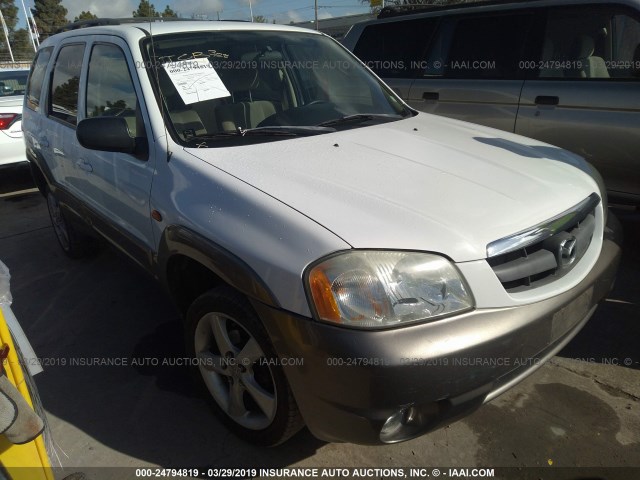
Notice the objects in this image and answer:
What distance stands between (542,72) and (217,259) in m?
3.48

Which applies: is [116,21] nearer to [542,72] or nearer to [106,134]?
[106,134]

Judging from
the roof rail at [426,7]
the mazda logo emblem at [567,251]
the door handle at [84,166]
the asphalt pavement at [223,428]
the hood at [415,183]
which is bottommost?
the asphalt pavement at [223,428]

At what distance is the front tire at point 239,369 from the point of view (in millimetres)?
1882

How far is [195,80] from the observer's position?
2.54 meters

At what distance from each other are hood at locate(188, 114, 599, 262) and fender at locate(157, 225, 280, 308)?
28cm

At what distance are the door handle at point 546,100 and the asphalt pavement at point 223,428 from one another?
57.6 inches

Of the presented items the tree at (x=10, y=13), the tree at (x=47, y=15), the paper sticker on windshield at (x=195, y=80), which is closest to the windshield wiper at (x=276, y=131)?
the paper sticker on windshield at (x=195, y=80)

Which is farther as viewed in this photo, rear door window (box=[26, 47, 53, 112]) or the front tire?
rear door window (box=[26, 47, 53, 112])

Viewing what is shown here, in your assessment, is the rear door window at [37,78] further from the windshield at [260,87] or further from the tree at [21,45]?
the tree at [21,45]

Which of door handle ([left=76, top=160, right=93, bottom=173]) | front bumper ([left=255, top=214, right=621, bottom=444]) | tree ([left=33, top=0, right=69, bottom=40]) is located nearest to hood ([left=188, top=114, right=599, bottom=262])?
front bumper ([left=255, top=214, right=621, bottom=444])

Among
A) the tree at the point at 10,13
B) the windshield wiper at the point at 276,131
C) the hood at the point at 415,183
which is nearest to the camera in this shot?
the hood at the point at 415,183

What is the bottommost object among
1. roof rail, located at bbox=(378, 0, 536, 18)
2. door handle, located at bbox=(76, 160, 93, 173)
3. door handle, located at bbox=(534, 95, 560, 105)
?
door handle, located at bbox=(76, 160, 93, 173)

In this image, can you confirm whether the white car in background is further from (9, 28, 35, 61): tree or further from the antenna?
(9, 28, 35, 61): tree

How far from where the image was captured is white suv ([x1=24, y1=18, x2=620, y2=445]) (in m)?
1.62
